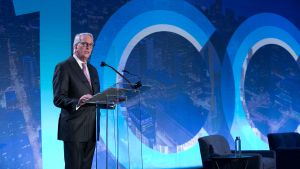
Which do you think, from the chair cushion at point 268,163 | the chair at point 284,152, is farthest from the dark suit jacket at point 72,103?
the chair at point 284,152

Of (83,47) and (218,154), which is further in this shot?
(218,154)

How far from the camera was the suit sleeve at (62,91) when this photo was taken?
365 centimetres

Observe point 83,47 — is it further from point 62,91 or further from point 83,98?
point 83,98

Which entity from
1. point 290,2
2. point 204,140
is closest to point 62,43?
point 204,140

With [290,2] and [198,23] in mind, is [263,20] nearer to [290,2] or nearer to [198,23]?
[290,2]

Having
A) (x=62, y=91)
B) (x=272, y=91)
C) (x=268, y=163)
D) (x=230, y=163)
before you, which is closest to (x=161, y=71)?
(x=230, y=163)


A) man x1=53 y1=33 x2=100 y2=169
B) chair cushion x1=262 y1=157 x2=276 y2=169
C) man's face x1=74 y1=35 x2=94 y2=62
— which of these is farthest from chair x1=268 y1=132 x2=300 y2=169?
man's face x1=74 y1=35 x2=94 y2=62

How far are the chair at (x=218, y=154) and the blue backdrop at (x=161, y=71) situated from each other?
0.75 m

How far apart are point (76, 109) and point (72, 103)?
55 mm

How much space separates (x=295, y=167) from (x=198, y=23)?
2.54 m

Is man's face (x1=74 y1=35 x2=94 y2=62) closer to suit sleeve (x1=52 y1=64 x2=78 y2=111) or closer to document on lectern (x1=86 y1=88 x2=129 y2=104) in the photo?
suit sleeve (x1=52 y1=64 x2=78 y2=111)

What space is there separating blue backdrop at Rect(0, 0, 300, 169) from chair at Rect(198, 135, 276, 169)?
75 centimetres

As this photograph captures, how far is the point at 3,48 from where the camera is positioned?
211 inches

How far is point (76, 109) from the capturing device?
11.9ft
